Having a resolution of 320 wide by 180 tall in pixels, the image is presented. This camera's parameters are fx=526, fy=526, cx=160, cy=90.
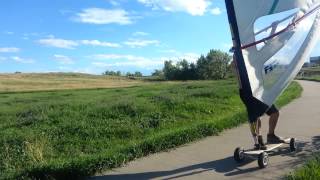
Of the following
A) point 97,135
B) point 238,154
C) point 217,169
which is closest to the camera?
point 217,169

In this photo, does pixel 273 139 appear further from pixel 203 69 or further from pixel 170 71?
pixel 170 71

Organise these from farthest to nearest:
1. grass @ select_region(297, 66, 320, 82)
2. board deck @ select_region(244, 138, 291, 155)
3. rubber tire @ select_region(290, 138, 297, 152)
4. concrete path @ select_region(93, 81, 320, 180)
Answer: grass @ select_region(297, 66, 320, 82) → rubber tire @ select_region(290, 138, 297, 152) → board deck @ select_region(244, 138, 291, 155) → concrete path @ select_region(93, 81, 320, 180)

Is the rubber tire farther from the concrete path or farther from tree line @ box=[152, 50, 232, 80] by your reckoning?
tree line @ box=[152, 50, 232, 80]

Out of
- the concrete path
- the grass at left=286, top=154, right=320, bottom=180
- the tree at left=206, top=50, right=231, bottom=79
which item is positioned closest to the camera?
the grass at left=286, top=154, right=320, bottom=180

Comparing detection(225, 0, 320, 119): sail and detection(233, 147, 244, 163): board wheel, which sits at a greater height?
detection(225, 0, 320, 119): sail

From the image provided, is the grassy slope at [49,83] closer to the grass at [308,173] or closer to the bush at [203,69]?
the bush at [203,69]

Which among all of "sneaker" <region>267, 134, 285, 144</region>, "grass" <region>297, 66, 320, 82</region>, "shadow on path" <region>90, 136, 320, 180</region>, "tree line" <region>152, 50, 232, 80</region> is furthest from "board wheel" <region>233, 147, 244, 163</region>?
"tree line" <region>152, 50, 232, 80</region>

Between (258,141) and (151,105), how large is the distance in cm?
692

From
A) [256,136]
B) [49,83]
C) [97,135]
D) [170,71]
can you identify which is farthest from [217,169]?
[170,71]

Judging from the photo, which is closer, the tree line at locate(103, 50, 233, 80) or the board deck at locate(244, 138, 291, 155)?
the board deck at locate(244, 138, 291, 155)

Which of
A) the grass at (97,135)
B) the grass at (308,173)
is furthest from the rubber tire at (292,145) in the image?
the grass at (97,135)

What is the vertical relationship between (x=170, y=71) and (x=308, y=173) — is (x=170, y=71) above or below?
above

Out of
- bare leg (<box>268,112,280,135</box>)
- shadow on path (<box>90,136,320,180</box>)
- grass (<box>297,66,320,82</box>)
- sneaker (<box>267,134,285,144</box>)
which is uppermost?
grass (<box>297,66,320,82</box>)

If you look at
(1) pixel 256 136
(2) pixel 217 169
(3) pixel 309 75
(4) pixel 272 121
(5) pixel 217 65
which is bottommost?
(2) pixel 217 169
